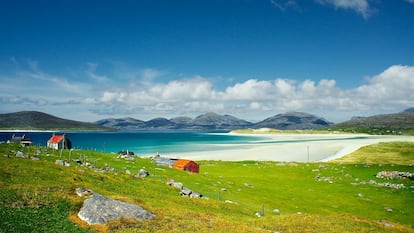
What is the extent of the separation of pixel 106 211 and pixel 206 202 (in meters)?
21.9

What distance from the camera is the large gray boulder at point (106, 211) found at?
102ft

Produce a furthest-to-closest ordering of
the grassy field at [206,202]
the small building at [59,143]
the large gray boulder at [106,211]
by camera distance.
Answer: the small building at [59,143]
the grassy field at [206,202]
the large gray boulder at [106,211]

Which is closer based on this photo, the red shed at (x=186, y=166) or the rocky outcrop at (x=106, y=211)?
the rocky outcrop at (x=106, y=211)

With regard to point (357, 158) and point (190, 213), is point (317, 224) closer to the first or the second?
point (190, 213)

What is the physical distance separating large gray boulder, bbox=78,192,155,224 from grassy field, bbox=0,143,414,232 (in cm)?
110

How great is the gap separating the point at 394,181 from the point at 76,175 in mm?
95276

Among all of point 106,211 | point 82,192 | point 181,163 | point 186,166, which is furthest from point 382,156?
point 106,211

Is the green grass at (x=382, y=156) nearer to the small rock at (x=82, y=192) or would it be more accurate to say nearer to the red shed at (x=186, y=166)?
the red shed at (x=186, y=166)

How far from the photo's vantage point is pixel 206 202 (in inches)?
2003

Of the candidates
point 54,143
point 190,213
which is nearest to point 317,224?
point 190,213

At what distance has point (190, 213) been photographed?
129ft

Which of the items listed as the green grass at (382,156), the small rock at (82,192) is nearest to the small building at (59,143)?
the small rock at (82,192)

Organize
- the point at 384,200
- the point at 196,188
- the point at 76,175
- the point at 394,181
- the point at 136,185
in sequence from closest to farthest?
the point at 76,175
the point at 136,185
the point at 196,188
the point at 384,200
the point at 394,181

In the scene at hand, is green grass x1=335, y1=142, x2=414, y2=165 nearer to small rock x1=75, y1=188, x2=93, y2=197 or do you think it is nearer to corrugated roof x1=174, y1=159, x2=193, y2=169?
corrugated roof x1=174, y1=159, x2=193, y2=169
